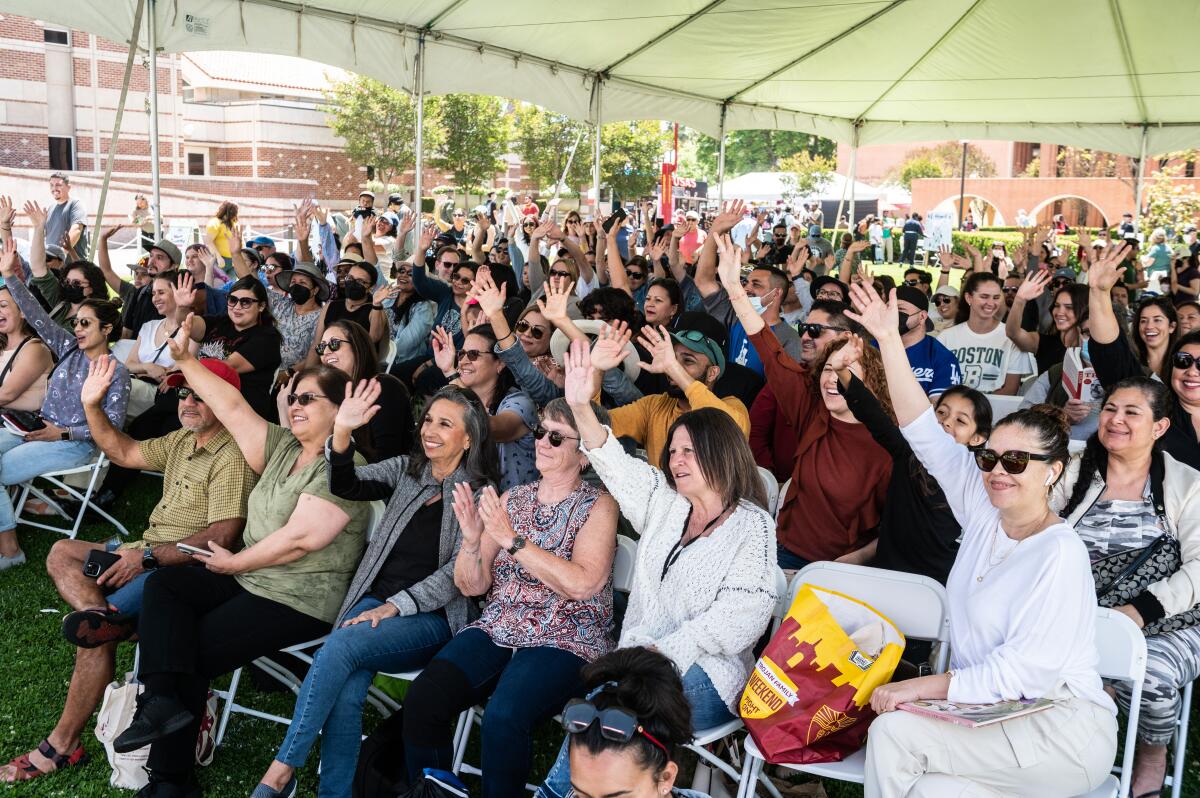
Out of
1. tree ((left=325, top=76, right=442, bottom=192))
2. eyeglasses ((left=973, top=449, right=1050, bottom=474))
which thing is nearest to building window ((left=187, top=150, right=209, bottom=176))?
tree ((left=325, top=76, right=442, bottom=192))

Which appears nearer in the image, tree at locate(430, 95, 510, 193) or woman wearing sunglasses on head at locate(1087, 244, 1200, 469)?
woman wearing sunglasses on head at locate(1087, 244, 1200, 469)

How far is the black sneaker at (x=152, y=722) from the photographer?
3162 millimetres

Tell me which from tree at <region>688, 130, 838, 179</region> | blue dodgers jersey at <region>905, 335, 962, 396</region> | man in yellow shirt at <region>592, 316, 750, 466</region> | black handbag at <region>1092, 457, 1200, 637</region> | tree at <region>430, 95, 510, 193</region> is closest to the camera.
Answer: black handbag at <region>1092, 457, 1200, 637</region>

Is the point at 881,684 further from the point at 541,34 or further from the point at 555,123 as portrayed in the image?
the point at 555,123

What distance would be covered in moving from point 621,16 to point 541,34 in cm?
80

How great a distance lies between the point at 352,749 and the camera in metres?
3.25

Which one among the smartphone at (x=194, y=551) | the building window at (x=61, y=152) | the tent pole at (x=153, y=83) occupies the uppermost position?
the building window at (x=61, y=152)

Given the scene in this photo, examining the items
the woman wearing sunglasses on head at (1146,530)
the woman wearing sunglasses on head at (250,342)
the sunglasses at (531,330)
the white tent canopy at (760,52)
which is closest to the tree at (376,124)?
the white tent canopy at (760,52)

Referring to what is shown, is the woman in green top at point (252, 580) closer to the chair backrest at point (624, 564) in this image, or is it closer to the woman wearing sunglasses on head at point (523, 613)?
the woman wearing sunglasses on head at point (523, 613)

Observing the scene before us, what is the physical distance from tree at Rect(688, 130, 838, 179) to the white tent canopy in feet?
182

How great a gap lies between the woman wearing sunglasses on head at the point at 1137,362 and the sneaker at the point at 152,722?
352 cm

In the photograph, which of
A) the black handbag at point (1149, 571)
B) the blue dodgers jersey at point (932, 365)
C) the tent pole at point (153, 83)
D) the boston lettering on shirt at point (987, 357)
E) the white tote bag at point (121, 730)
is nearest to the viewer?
the black handbag at point (1149, 571)

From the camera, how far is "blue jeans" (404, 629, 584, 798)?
2.95 metres

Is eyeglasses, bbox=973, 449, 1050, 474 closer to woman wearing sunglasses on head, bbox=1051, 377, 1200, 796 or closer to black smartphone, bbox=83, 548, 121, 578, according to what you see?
woman wearing sunglasses on head, bbox=1051, 377, 1200, 796
